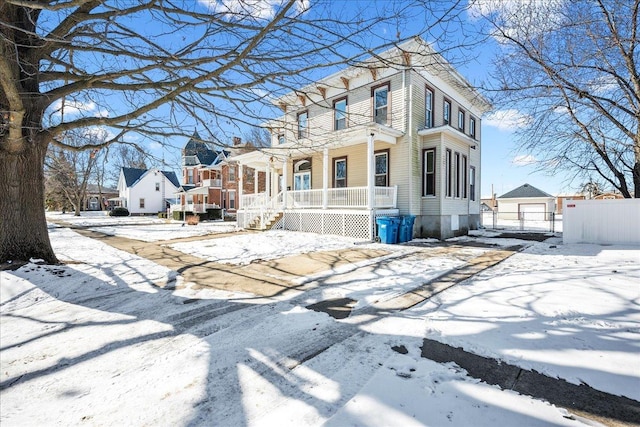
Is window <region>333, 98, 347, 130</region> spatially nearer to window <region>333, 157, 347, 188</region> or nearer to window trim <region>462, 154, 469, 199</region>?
window <region>333, 157, 347, 188</region>

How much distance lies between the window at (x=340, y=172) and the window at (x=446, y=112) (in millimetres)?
5341

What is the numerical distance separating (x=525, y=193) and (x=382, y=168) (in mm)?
33316

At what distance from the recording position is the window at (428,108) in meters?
13.4

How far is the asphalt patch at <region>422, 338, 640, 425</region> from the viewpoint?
198 cm

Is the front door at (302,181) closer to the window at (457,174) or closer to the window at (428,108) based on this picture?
the window at (428,108)

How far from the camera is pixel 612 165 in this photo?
427 inches

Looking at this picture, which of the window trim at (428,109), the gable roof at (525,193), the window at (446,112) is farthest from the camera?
the gable roof at (525,193)

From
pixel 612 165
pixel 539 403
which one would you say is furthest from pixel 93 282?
pixel 612 165

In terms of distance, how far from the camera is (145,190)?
46.0 metres

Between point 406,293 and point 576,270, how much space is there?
412cm

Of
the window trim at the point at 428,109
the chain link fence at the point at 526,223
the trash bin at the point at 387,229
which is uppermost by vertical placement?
the window trim at the point at 428,109

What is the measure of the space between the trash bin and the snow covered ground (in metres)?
5.44

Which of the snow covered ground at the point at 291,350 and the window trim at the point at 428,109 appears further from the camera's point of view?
the window trim at the point at 428,109

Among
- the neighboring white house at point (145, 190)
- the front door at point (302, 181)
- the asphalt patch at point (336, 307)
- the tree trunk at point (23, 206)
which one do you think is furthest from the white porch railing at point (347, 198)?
the neighboring white house at point (145, 190)
